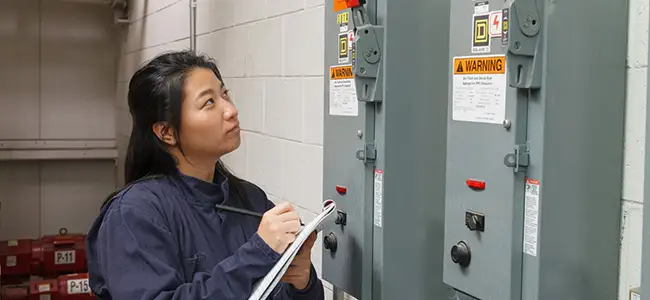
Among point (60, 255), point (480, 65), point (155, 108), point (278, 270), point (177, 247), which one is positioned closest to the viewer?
point (480, 65)

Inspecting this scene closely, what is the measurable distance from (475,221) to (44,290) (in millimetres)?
3484

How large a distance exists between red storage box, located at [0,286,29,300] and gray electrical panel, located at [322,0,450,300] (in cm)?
307

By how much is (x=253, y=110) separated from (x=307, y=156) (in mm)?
541

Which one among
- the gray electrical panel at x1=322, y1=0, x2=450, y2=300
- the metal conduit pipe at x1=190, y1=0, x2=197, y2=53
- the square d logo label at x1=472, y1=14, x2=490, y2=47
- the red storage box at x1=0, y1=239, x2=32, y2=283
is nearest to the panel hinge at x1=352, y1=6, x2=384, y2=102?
the gray electrical panel at x1=322, y1=0, x2=450, y2=300

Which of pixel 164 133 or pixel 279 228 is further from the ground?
pixel 164 133

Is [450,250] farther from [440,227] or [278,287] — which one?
[278,287]

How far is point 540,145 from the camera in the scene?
Answer: 111cm

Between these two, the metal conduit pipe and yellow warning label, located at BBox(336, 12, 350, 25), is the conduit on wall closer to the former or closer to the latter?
the metal conduit pipe

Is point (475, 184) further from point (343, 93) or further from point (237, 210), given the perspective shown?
point (237, 210)

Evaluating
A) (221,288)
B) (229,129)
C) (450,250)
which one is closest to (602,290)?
(450,250)

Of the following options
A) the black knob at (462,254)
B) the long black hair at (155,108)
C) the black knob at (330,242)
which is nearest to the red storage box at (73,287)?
the long black hair at (155,108)

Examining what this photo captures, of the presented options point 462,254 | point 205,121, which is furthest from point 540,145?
point 205,121

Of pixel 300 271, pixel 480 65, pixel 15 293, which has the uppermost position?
pixel 480 65

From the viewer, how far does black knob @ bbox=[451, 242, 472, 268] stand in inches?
49.0
